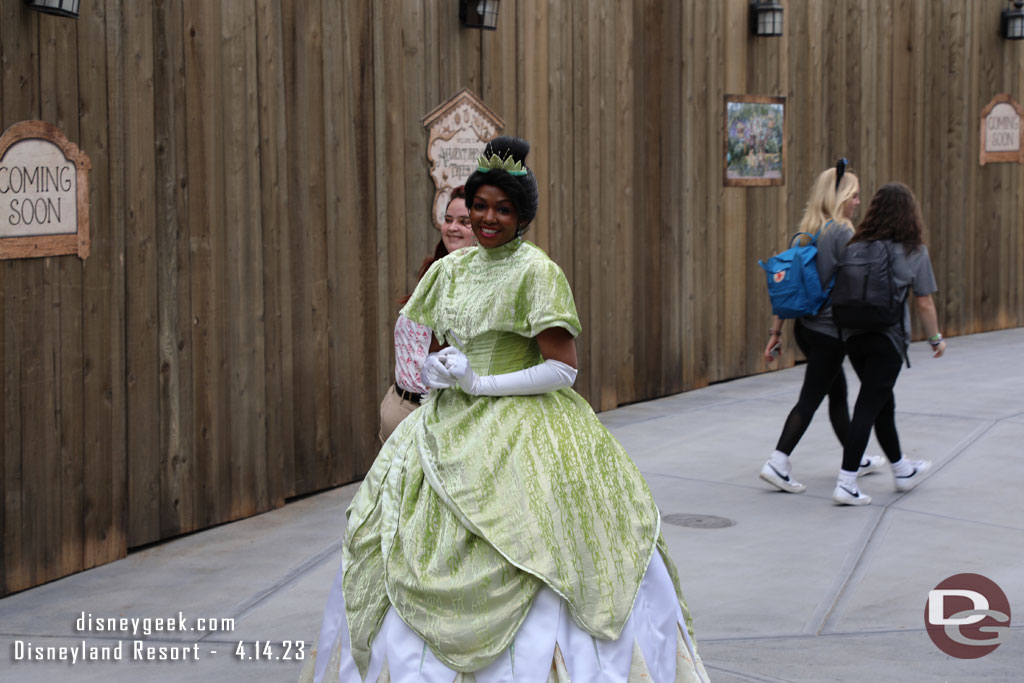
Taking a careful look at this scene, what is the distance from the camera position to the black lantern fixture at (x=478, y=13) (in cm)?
790

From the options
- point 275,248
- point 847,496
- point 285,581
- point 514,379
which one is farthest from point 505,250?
point 847,496

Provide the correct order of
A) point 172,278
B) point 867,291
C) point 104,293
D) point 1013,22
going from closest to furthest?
1. point 104,293
2. point 172,278
3. point 867,291
4. point 1013,22

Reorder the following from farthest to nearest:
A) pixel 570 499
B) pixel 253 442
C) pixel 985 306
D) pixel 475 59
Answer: pixel 985 306 → pixel 475 59 → pixel 253 442 → pixel 570 499

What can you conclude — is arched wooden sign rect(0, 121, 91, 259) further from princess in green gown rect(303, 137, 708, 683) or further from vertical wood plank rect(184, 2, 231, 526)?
princess in green gown rect(303, 137, 708, 683)

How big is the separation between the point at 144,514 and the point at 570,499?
3120 millimetres

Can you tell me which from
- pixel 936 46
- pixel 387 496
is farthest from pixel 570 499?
pixel 936 46

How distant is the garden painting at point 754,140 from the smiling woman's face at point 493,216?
23.0ft

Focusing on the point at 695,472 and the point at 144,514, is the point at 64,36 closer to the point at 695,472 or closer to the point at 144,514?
the point at 144,514

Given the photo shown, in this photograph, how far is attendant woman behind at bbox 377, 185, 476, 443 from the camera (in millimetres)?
4645

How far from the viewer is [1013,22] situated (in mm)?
13250

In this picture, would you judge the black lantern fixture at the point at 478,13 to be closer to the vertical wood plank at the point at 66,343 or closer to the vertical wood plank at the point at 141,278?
the vertical wood plank at the point at 141,278

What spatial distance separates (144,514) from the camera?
240 inches

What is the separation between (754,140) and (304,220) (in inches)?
194

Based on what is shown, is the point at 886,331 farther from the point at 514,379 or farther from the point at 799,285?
the point at 514,379
